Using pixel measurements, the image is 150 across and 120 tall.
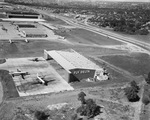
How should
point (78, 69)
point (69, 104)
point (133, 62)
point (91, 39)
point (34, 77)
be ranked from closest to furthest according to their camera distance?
point (69, 104) → point (34, 77) → point (78, 69) → point (133, 62) → point (91, 39)

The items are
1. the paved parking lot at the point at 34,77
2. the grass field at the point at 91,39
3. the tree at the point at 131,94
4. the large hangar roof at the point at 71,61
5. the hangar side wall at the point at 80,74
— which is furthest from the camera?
the grass field at the point at 91,39

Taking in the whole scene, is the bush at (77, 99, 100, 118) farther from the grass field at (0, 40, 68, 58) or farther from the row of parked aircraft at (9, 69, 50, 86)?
the grass field at (0, 40, 68, 58)

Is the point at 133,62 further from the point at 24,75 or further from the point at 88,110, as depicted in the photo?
the point at 88,110

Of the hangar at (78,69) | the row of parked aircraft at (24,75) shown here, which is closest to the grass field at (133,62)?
the hangar at (78,69)

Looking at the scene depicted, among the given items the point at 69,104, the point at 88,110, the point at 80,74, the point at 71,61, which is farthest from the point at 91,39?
the point at 88,110

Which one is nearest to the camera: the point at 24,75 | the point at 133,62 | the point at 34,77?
the point at 34,77

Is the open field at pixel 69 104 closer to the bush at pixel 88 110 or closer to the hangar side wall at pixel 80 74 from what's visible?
the bush at pixel 88 110
